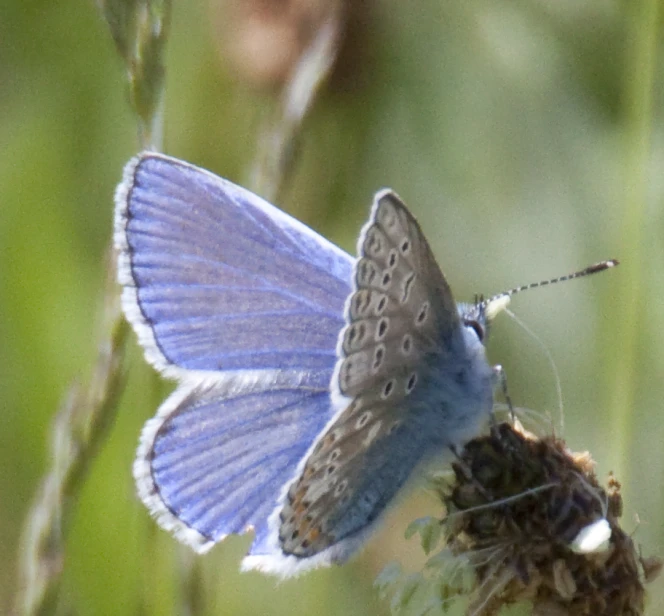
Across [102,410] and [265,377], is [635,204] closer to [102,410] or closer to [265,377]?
[265,377]

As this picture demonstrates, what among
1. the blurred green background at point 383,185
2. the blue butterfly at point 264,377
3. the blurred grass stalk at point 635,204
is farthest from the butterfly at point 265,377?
the blurred grass stalk at point 635,204

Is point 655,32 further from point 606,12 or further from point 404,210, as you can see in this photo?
point 404,210

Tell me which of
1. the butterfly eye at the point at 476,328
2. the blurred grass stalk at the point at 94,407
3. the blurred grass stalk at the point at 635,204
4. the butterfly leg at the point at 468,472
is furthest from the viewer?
the blurred grass stalk at the point at 635,204

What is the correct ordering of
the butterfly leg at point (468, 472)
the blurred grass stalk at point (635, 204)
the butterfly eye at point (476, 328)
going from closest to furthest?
the butterfly leg at point (468, 472) → the butterfly eye at point (476, 328) → the blurred grass stalk at point (635, 204)

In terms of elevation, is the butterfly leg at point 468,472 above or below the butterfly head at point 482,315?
below

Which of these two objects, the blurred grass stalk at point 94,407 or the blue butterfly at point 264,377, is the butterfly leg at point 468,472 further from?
the blurred grass stalk at point 94,407

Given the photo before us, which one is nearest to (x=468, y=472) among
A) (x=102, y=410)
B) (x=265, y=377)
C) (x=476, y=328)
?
(x=476, y=328)

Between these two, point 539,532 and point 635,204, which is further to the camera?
point 635,204
